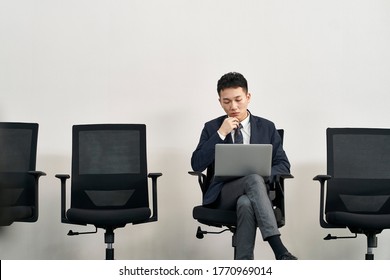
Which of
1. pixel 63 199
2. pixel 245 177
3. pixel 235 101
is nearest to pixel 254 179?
pixel 245 177

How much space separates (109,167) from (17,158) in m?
0.56

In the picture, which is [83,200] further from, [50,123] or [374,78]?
[374,78]

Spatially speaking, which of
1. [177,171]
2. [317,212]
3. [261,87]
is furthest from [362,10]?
[177,171]

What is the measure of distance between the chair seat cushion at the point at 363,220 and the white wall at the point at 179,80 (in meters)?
0.81

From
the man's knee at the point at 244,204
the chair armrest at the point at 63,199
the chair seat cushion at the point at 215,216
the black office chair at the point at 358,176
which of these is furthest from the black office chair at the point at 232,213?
the chair armrest at the point at 63,199

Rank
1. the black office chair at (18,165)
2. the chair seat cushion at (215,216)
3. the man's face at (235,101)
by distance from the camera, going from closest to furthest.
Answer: the chair seat cushion at (215,216)
the man's face at (235,101)
the black office chair at (18,165)

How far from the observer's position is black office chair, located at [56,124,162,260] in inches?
140

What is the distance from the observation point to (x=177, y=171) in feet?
13.6

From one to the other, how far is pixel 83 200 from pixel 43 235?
71 centimetres

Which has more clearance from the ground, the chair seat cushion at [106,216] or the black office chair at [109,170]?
the black office chair at [109,170]

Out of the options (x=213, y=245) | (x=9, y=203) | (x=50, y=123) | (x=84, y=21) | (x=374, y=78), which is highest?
(x=84, y=21)

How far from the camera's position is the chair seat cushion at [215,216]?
322 cm

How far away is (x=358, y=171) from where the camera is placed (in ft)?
11.7

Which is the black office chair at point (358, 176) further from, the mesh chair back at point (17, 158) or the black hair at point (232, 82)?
the mesh chair back at point (17, 158)
